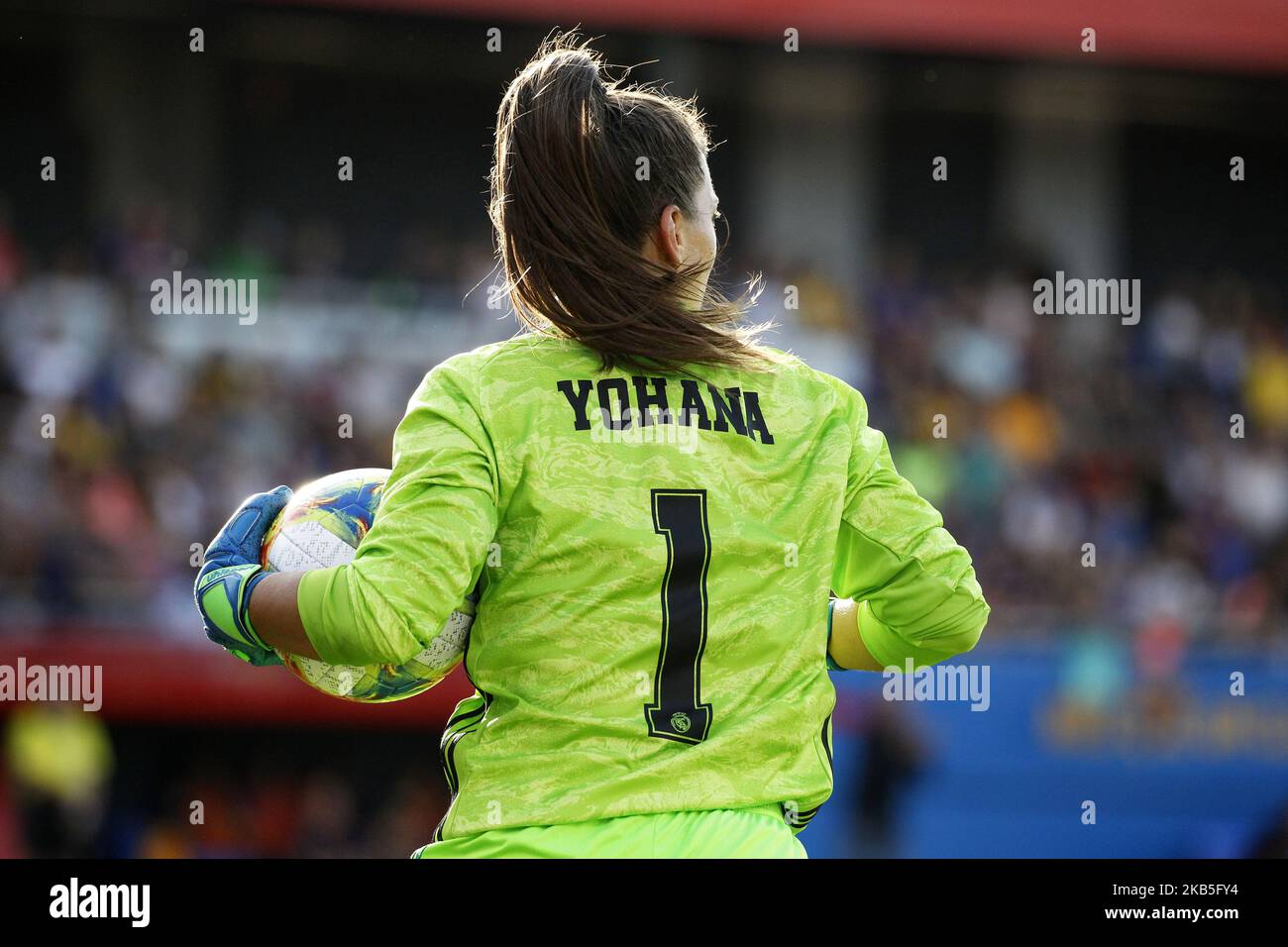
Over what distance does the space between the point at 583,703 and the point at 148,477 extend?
747 cm

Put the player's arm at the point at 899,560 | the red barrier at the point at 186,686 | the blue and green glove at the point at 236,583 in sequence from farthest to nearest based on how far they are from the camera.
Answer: the red barrier at the point at 186,686 < the player's arm at the point at 899,560 < the blue and green glove at the point at 236,583

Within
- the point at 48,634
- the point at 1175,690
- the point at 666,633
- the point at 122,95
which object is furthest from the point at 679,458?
the point at 122,95

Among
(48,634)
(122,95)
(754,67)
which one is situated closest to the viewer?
(48,634)

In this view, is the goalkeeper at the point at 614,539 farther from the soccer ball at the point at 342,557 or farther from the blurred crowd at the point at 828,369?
the blurred crowd at the point at 828,369

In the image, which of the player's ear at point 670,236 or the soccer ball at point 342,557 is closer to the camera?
the player's ear at point 670,236

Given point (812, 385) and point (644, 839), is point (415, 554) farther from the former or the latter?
point (812, 385)

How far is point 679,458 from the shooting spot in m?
1.99

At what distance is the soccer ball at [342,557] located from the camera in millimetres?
2279

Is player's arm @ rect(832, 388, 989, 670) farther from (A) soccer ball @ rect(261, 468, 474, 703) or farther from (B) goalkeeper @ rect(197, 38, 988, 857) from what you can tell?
(A) soccer ball @ rect(261, 468, 474, 703)

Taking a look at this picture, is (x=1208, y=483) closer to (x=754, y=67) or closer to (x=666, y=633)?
(x=754, y=67)

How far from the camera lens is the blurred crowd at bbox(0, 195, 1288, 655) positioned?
8.77 metres

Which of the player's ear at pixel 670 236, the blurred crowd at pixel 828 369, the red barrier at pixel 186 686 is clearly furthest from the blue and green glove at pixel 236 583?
the blurred crowd at pixel 828 369

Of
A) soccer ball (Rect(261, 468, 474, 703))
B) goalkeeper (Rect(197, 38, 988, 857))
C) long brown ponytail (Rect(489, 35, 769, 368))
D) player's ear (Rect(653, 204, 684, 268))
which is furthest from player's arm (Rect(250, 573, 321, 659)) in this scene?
player's ear (Rect(653, 204, 684, 268))

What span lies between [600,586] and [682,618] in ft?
0.36
